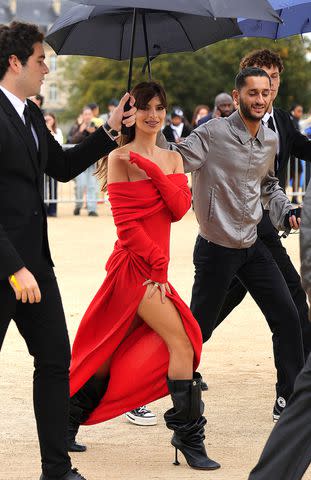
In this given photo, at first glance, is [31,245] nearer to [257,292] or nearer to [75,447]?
[75,447]

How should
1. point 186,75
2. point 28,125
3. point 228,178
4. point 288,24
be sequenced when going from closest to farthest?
1. point 28,125
2. point 228,178
3. point 288,24
4. point 186,75

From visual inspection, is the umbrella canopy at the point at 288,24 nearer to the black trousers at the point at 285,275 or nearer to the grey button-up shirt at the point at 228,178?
the black trousers at the point at 285,275

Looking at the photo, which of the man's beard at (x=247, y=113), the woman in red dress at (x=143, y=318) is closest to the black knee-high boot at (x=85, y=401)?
the woman in red dress at (x=143, y=318)

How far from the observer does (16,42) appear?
514 centimetres

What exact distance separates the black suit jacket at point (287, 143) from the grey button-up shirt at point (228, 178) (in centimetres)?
54

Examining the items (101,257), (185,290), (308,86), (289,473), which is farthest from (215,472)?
(308,86)

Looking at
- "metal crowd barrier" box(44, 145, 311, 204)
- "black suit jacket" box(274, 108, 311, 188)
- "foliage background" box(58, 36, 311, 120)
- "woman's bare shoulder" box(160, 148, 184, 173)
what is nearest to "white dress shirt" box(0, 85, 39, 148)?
"woman's bare shoulder" box(160, 148, 184, 173)

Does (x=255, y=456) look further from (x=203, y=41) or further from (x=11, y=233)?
(x=203, y=41)

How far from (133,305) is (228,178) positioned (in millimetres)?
1011

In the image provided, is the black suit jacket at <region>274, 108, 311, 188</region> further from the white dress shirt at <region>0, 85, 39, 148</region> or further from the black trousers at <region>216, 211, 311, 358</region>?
the white dress shirt at <region>0, 85, 39, 148</region>

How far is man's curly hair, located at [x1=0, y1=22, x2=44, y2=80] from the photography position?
5141 mm

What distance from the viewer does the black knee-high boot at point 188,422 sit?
19.2ft

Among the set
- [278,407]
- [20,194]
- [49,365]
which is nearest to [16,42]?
[20,194]

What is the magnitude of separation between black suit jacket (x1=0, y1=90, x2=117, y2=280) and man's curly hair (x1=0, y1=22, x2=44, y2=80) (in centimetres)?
16
